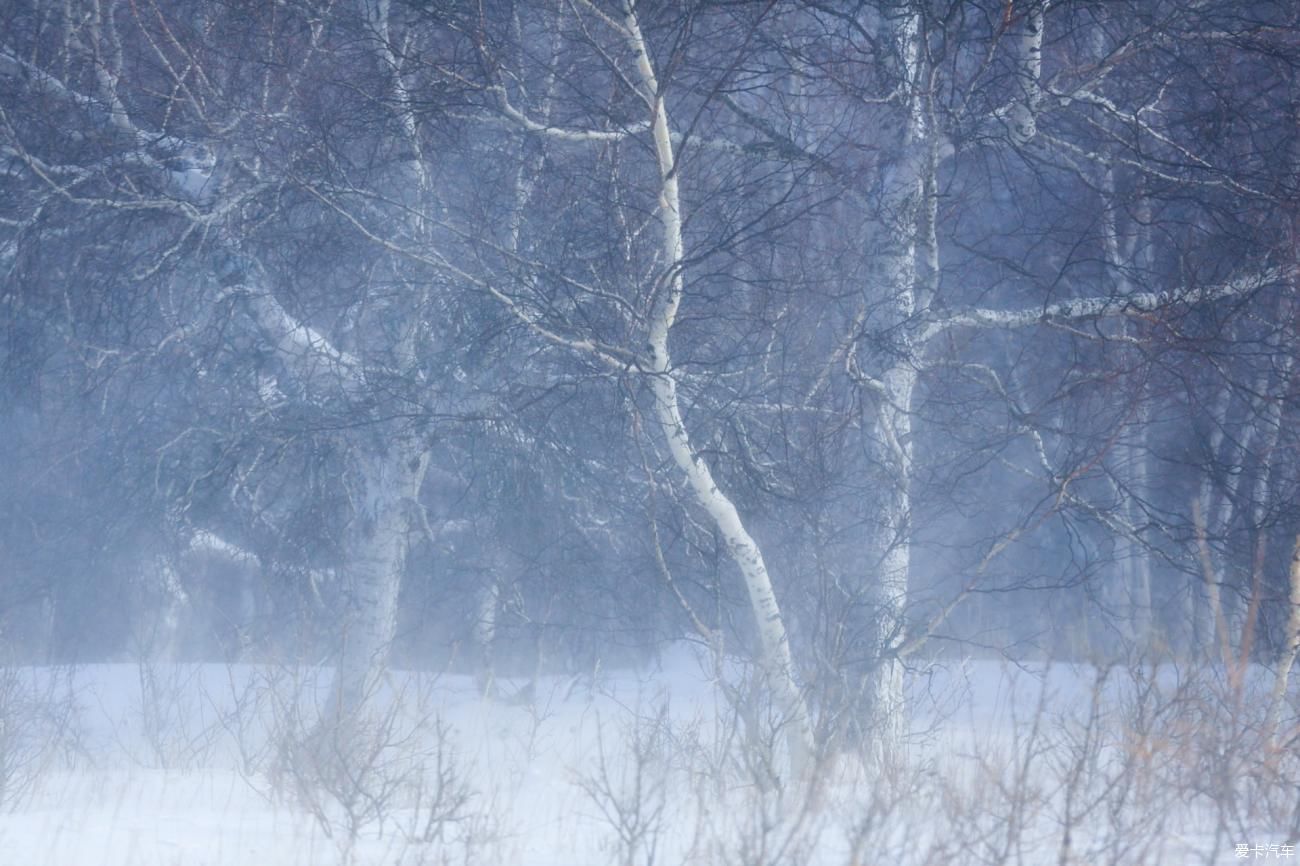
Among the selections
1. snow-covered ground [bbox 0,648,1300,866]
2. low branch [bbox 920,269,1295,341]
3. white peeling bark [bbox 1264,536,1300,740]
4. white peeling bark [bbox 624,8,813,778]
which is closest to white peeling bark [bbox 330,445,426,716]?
→ snow-covered ground [bbox 0,648,1300,866]

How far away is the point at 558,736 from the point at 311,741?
12.7 feet

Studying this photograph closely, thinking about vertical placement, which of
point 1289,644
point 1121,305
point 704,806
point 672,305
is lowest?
point 704,806

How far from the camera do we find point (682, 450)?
17.3 ft

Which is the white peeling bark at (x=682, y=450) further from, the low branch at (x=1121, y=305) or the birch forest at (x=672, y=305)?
the low branch at (x=1121, y=305)

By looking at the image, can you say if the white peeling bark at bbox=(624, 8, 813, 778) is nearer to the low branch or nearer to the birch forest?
the birch forest

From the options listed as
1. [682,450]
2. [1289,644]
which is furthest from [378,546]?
[1289,644]

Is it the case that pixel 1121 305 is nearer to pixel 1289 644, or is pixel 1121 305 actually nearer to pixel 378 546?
pixel 1289 644

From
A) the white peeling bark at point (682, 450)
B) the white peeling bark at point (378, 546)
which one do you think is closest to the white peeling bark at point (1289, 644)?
the white peeling bark at point (682, 450)

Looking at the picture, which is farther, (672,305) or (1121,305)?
(1121,305)

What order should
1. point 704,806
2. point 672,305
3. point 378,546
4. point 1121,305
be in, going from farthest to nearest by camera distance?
1. point 378,546
2. point 1121,305
3. point 672,305
4. point 704,806

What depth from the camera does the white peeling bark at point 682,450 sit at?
5.14 m

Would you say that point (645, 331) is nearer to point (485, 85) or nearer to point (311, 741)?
point (485, 85)

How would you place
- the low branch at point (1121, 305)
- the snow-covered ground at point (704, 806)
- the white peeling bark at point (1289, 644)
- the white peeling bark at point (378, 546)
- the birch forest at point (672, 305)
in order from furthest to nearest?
the white peeling bark at point (378, 546), the low branch at point (1121, 305), the birch forest at point (672, 305), the white peeling bark at point (1289, 644), the snow-covered ground at point (704, 806)

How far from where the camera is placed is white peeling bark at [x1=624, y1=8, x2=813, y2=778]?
514 cm
